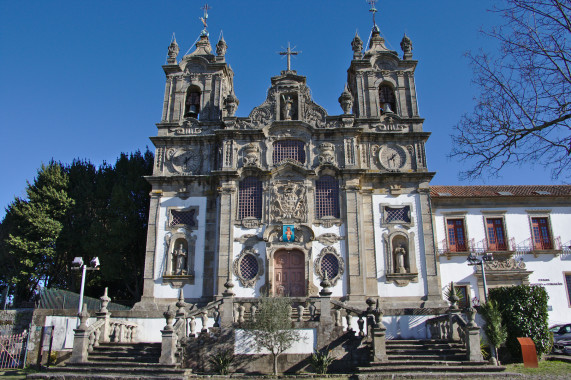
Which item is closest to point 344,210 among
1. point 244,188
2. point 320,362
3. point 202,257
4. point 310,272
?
point 310,272

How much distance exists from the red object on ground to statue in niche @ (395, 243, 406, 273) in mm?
7382

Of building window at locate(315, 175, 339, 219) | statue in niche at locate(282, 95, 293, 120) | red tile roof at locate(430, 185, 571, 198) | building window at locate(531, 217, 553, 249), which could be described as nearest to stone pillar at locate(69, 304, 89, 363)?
building window at locate(315, 175, 339, 219)

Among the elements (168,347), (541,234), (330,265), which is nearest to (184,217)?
(330,265)

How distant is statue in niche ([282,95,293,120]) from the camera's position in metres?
25.1

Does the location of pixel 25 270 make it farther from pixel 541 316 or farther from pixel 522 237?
pixel 522 237

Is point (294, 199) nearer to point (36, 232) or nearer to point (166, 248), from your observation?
point (166, 248)

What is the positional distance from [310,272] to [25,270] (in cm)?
1652

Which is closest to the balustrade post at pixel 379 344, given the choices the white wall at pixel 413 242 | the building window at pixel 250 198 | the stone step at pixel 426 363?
the stone step at pixel 426 363

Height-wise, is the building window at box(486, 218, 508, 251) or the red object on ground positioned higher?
the building window at box(486, 218, 508, 251)

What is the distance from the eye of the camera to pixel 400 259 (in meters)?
22.7

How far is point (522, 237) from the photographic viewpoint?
25031 millimetres

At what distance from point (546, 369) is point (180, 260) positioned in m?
16.1

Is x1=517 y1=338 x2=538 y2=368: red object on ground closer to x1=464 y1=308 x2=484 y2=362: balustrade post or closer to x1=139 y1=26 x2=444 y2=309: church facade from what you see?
x1=464 y1=308 x2=484 y2=362: balustrade post

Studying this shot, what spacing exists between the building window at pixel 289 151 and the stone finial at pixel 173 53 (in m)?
8.84
